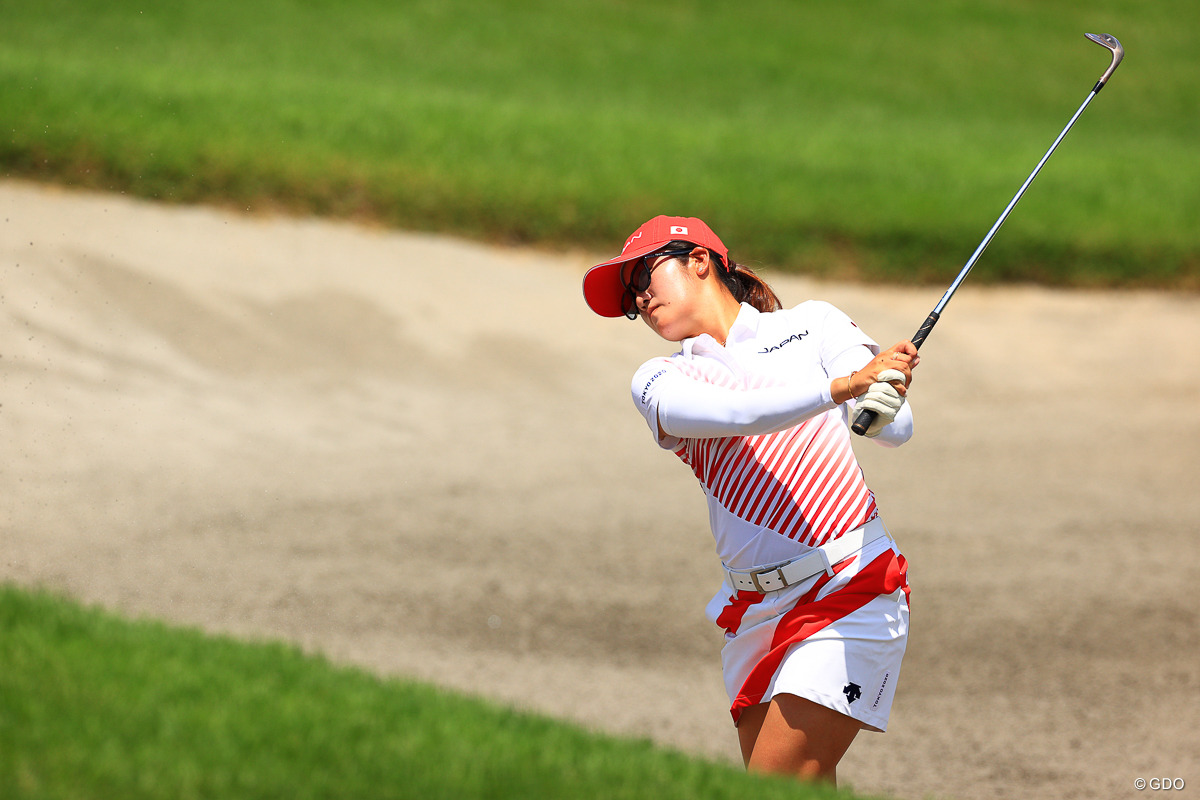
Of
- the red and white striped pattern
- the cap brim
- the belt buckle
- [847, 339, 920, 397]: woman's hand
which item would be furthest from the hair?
the belt buckle

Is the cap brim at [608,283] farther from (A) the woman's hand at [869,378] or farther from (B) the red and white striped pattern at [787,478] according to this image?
(A) the woman's hand at [869,378]

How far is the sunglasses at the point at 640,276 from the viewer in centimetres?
362

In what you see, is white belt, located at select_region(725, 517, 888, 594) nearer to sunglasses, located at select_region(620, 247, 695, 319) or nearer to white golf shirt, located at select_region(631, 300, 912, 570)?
white golf shirt, located at select_region(631, 300, 912, 570)

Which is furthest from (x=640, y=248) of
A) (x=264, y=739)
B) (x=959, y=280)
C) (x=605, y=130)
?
(x=605, y=130)

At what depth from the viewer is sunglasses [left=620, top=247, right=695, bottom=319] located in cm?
362

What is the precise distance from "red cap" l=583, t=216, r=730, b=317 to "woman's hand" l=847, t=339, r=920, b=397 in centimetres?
64

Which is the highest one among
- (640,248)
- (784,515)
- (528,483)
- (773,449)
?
(640,248)

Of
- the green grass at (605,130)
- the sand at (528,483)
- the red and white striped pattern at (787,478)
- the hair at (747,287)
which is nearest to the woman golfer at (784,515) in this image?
the red and white striped pattern at (787,478)

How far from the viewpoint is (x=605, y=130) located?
466 inches

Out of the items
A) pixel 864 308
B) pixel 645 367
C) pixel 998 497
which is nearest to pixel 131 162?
pixel 864 308

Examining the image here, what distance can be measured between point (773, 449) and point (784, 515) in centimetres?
18

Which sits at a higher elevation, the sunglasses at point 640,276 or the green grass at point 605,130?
the sunglasses at point 640,276

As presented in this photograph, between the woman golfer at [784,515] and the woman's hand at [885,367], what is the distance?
11 mm

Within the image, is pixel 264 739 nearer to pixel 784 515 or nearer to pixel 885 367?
pixel 784 515
